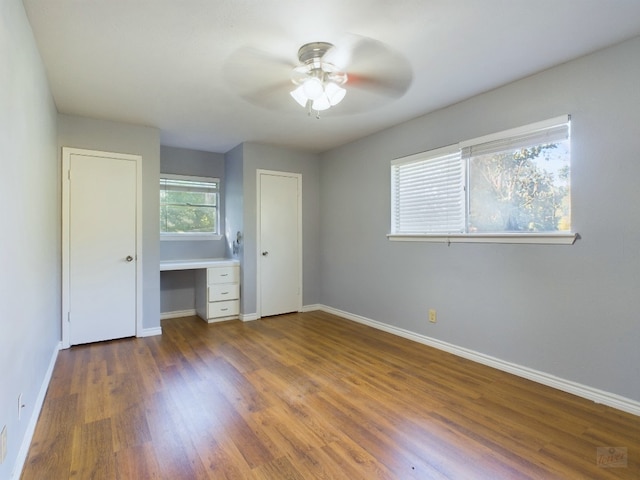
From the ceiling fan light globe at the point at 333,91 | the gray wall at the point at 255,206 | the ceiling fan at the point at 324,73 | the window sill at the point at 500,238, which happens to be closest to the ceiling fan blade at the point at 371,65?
the ceiling fan at the point at 324,73

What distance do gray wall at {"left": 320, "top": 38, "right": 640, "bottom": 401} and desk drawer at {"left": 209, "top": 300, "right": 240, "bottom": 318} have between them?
2118 millimetres

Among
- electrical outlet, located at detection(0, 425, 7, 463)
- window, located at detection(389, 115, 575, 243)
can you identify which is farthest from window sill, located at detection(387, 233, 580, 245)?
electrical outlet, located at detection(0, 425, 7, 463)

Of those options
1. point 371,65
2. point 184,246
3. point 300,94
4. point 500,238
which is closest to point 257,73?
point 300,94

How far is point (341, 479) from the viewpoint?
1587 mm

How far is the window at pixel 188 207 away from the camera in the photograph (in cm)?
469

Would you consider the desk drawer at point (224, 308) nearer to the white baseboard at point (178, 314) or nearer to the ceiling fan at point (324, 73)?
the white baseboard at point (178, 314)

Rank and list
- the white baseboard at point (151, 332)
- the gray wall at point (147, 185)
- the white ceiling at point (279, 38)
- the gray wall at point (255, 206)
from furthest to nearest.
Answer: the gray wall at point (255, 206) < the white baseboard at point (151, 332) < the gray wall at point (147, 185) < the white ceiling at point (279, 38)

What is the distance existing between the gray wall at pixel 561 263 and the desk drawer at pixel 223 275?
2100 millimetres

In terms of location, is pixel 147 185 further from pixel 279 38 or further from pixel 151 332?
pixel 279 38

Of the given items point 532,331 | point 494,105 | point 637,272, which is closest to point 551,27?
point 494,105

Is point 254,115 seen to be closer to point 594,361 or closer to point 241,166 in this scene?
point 241,166

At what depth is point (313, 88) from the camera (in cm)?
227

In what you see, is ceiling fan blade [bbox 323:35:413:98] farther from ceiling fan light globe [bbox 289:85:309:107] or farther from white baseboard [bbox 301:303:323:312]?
white baseboard [bbox 301:303:323:312]

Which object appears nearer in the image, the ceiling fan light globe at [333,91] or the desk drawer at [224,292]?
the ceiling fan light globe at [333,91]
